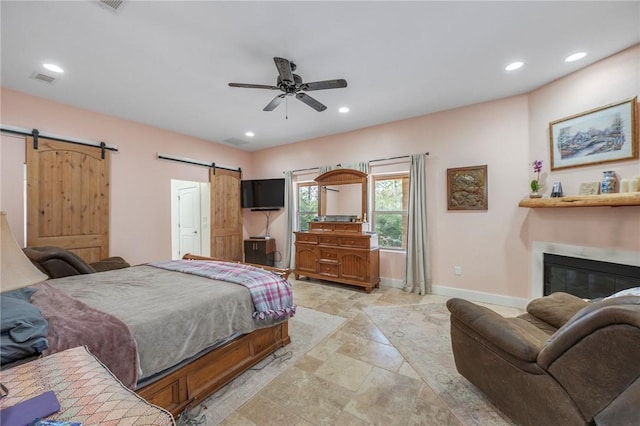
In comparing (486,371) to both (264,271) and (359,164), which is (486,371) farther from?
(359,164)

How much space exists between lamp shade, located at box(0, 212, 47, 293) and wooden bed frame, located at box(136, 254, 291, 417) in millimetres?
1011

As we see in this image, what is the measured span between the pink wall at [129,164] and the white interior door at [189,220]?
0.88 m

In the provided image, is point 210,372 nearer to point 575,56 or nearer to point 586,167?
point 586,167

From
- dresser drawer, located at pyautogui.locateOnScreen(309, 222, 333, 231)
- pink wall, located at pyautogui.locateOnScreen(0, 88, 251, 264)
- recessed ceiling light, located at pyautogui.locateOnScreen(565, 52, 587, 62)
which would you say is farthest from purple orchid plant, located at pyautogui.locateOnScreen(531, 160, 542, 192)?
pink wall, located at pyautogui.locateOnScreen(0, 88, 251, 264)

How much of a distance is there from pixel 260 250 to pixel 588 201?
16.6ft

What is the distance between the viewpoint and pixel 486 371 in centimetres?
162

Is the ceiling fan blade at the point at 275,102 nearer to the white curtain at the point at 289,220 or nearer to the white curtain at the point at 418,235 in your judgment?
the white curtain at the point at 418,235

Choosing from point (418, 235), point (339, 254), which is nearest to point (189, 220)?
point (339, 254)

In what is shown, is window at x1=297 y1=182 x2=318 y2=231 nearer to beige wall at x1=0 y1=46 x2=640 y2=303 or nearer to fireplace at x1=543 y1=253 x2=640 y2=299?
beige wall at x1=0 y1=46 x2=640 y2=303

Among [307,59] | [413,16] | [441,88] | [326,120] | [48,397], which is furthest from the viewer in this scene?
[326,120]

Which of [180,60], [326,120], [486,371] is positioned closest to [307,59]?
[180,60]

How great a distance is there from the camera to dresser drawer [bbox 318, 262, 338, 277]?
432 cm

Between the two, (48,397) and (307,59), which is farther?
(307,59)

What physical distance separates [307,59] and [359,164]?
2.30 m
